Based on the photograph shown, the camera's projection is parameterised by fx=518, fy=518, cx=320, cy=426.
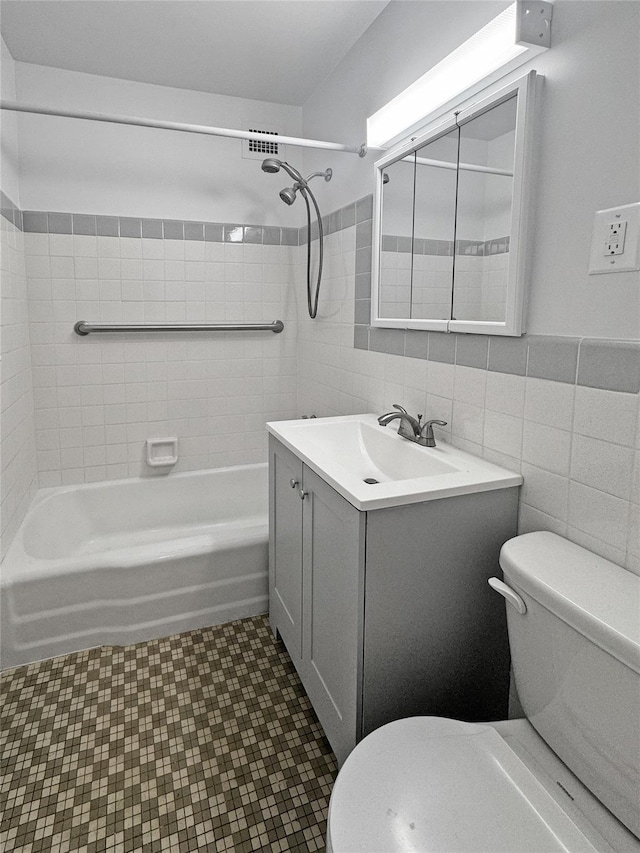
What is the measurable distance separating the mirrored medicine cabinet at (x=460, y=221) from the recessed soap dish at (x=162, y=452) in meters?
1.36

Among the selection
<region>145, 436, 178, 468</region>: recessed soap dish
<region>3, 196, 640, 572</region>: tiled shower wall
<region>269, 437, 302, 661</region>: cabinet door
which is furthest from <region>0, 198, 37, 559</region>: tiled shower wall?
<region>269, 437, 302, 661</region>: cabinet door

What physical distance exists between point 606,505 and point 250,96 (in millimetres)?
2581

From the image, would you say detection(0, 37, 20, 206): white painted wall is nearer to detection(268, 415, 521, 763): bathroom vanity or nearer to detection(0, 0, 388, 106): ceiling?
detection(0, 0, 388, 106): ceiling

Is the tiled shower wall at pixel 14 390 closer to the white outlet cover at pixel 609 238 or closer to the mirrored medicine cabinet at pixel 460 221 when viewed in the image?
the mirrored medicine cabinet at pixel 460 221

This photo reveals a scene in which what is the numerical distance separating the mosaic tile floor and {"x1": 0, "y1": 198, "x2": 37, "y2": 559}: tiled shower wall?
643 millimetres

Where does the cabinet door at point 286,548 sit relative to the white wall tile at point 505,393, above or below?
below

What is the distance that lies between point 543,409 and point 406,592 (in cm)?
55

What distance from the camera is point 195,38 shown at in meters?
2.10

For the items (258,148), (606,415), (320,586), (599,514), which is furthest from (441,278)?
(258,148)

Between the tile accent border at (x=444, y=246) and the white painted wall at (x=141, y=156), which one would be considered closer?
the tile accent border at (x=444, y=246)

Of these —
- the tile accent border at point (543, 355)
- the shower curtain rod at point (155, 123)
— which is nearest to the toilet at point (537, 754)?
the tile accent border at point (543, 355)

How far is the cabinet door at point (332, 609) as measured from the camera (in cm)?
124

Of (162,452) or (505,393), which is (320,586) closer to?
(505,393)

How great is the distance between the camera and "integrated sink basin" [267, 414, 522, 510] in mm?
1223
